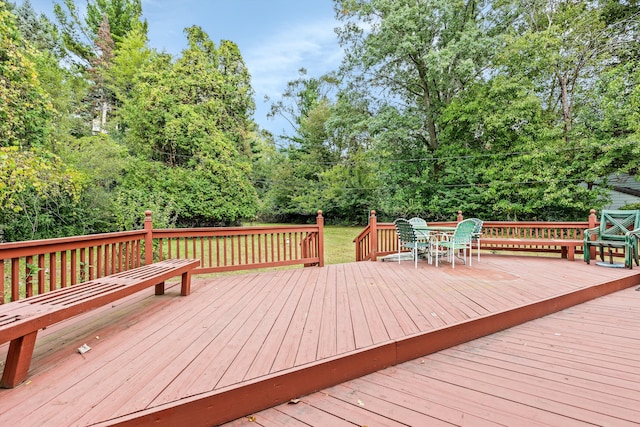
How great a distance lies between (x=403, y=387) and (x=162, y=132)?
42.1 feet

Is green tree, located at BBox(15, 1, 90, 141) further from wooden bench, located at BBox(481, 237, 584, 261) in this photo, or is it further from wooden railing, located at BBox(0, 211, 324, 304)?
wooden bench, located at BBox(481, 237, 584, 261)

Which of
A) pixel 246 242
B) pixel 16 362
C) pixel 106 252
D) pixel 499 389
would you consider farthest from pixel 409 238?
pixel 16 362

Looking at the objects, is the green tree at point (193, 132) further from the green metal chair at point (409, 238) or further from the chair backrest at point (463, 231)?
the chair backrest at point (463, 231)

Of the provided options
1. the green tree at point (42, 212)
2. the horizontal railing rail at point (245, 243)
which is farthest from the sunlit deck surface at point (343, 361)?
the green tree at point (42, 212)

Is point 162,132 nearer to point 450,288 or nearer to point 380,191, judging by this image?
point 380,191

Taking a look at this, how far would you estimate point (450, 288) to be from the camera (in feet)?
11.9

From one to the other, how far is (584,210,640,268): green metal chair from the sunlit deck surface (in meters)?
1.82

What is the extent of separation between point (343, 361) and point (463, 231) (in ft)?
12.5

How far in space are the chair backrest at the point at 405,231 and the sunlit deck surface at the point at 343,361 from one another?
1.71 m

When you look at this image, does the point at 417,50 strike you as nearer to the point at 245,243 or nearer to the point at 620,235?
the point at 620,235

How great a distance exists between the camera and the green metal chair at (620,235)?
468 centimetres

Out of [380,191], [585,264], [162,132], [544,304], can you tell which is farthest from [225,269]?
[380,191]

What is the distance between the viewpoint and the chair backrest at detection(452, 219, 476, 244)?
483 centimetres

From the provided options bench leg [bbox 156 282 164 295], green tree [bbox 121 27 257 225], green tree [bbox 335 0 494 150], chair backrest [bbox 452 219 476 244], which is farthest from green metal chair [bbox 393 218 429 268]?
green tree [bbox 121 27 257 225]
